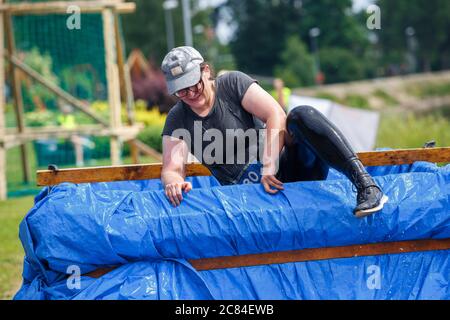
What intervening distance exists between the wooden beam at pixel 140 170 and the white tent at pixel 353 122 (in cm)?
867

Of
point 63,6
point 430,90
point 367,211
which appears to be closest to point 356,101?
point 430,90

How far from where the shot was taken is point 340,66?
60.9m

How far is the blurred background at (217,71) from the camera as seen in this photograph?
40.0ft

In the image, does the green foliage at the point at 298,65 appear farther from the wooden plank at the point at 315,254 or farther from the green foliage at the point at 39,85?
the wooden plank at the point at 315,254

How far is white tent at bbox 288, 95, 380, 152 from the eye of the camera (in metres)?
13.3

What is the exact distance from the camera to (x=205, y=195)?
12.8 ft

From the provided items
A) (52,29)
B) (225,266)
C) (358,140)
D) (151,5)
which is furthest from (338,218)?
(151,5)

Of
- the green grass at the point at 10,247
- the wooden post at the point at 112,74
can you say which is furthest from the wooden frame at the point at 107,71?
the green grass at the point at 10,247

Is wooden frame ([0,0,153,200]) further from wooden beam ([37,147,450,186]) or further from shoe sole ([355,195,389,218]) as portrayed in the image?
shoe sole ([355,195,389,218])

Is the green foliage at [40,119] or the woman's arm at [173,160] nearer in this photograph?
the woman's arm at [173,160]

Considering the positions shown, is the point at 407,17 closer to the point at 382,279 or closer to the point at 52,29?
the point at 52,29

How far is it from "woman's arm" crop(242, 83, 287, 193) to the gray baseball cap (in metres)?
0.40

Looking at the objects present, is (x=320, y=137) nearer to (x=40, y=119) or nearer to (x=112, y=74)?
(x=112, y=74)

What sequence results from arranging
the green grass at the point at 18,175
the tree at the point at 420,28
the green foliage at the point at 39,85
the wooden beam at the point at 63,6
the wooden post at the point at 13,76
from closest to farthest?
the wooden beam at the point at 63,6 < the wooden post at the point at 13,76 < the green grass at the point at 18,175 < the green foliage at the point at 39,85 < the tree at the point at 420,28
